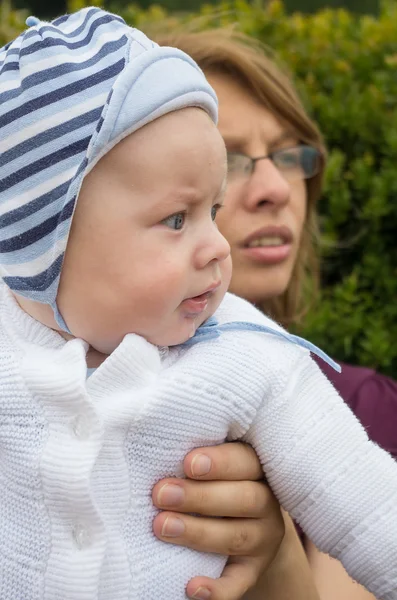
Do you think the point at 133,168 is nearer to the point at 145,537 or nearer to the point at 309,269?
the point at 145,537

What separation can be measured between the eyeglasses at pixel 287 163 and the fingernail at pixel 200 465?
133cm

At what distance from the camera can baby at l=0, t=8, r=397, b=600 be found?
1.51 metres

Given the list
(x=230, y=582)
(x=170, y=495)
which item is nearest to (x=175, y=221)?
(x=170, y=495)

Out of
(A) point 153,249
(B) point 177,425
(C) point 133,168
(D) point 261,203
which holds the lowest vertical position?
(D) point 261,203

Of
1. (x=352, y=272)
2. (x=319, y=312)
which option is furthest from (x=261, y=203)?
(x=352, y=272)

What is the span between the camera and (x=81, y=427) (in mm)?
1570

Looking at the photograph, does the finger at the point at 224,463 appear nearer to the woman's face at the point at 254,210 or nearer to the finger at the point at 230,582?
the finger at the point at 230,582

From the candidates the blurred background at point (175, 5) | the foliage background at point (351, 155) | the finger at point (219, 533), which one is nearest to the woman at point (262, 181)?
the foliage background at point (351, 155)

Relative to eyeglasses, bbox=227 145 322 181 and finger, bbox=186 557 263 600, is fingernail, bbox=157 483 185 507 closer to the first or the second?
finger, bbox=186 557 263 600

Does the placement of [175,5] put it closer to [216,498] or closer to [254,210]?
[254,210]

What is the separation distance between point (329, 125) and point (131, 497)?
266 cm

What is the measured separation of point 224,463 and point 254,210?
122 cm

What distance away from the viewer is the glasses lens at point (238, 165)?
2762mm

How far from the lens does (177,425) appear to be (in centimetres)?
162
